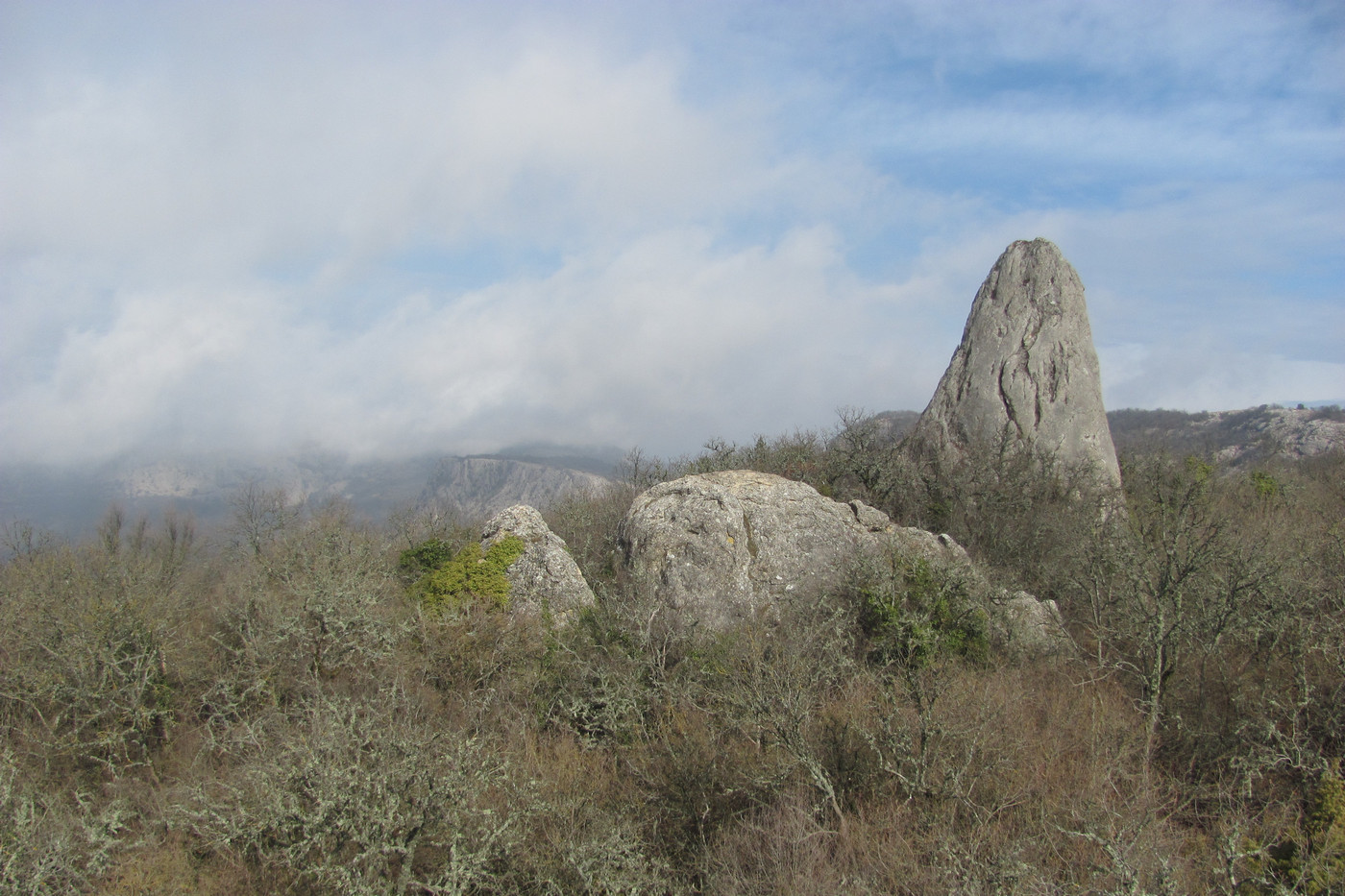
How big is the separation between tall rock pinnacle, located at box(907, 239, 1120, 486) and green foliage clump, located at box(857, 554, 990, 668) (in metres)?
8.48

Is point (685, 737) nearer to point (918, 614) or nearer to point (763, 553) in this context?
point (763, 553)

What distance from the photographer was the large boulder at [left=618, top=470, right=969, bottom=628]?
12.5m

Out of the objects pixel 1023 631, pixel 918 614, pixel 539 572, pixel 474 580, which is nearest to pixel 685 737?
pixel 918 614

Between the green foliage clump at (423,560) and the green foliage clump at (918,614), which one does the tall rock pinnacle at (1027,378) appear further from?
the green foliage clump at (423,560)

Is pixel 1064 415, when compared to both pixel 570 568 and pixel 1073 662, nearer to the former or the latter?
pixel 1073 662

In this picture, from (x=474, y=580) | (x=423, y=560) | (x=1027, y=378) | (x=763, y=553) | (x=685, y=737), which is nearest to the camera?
(x=685, y=737)

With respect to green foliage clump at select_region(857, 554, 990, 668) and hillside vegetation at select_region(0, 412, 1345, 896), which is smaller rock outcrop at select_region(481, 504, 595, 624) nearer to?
hillside vegetation at select_region(0, 412, 1345, 896)

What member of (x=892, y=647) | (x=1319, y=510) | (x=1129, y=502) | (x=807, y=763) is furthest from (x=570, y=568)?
(x=1319, y=510)

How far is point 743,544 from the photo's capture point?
13.1 meters

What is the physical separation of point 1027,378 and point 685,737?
54.4 ft

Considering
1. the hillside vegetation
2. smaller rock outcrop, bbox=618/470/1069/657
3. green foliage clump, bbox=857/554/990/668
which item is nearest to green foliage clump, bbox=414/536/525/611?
the hillside vegetation

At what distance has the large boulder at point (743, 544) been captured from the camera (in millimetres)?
12508

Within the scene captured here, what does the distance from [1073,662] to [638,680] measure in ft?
23.9

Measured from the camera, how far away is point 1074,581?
12.5m
